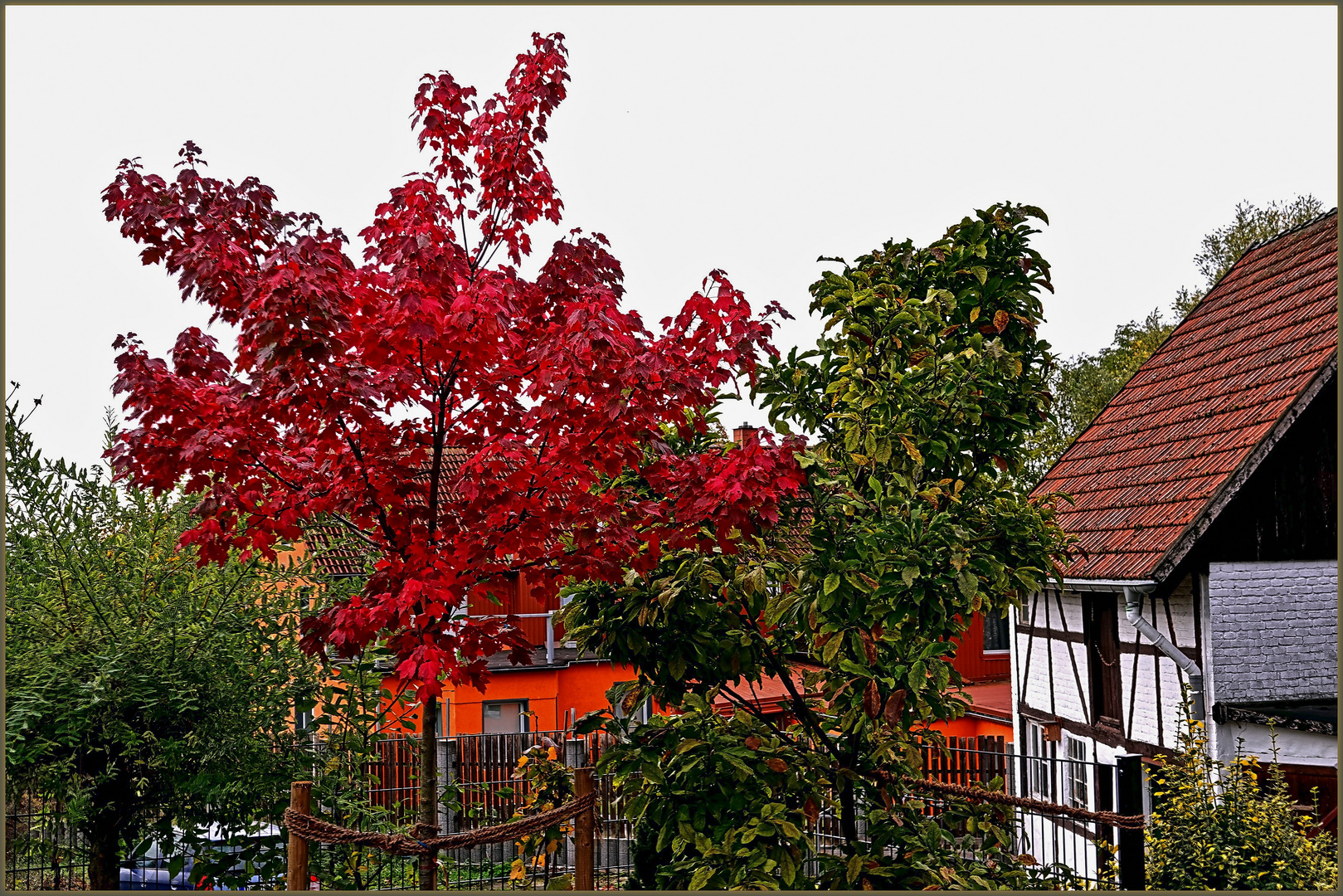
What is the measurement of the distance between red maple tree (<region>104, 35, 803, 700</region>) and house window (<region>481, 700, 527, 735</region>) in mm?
14162

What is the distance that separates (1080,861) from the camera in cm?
1092

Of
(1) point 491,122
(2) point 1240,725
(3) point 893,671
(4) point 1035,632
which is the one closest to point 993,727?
(4) point 1035,632

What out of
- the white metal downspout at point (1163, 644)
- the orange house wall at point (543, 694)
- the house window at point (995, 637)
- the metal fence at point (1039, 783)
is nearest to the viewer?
the white metal downspout at point (1163, 644)

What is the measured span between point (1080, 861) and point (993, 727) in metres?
8.14

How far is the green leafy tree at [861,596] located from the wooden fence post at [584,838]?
11.2 inches

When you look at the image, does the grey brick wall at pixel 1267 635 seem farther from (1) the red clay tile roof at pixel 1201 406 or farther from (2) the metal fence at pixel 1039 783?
(2) the metal fence at pixel 1039 783

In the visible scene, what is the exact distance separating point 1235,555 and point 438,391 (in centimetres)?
703

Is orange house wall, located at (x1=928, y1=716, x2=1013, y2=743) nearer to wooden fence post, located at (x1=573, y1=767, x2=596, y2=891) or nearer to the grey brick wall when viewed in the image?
the grey brick wall

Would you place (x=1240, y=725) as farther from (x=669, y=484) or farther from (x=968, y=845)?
(x=669, y=484)

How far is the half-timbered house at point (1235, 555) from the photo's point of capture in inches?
325

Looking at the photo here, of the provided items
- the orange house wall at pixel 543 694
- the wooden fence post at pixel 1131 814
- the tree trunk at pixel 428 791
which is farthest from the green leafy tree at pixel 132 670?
the orange house wall at pixel 543 694

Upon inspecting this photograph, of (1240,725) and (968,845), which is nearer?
(968,845)

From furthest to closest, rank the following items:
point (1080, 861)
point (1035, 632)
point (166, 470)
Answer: point (1035, 632)
point (1080, 861)
point (166, 470)

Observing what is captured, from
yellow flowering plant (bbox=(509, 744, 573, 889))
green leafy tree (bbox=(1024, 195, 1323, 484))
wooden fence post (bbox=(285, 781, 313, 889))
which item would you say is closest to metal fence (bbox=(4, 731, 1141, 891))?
yellow flowering plant (bbox=(509, 744, 573, 889))
